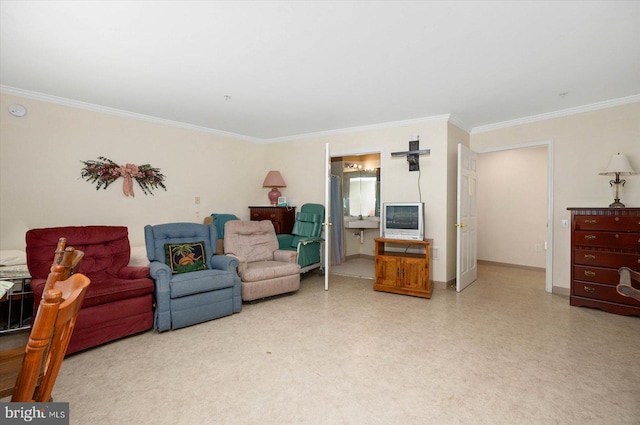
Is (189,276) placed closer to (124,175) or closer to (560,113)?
(124,175)

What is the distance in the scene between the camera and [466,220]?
459 cm

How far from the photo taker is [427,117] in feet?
14.6

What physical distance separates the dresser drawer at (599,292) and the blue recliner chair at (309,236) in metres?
3.32

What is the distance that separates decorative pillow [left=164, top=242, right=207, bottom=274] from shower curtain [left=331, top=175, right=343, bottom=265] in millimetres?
3134

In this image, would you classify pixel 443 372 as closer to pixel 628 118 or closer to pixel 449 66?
pixel 449 66

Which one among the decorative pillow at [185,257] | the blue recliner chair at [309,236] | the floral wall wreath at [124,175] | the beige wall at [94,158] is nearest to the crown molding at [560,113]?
the blue recliner chair at [309,236]

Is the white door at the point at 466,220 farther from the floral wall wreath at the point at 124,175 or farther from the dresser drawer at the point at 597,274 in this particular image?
the floral wall wreath at the point at 124,175

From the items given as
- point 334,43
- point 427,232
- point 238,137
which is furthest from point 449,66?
point 238,137

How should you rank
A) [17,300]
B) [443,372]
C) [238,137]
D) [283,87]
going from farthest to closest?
[238,137] < [283,87] < [17,300] < [443,372]

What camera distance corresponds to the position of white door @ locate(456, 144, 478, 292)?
4.26m

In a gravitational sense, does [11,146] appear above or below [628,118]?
below

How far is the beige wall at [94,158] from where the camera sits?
3.49 m

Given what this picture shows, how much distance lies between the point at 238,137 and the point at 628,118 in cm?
553

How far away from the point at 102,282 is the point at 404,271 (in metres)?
3.40
